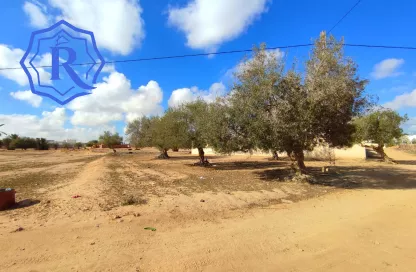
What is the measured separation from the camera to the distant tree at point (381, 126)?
74.4 feet

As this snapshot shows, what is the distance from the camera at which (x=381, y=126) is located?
2297 cm

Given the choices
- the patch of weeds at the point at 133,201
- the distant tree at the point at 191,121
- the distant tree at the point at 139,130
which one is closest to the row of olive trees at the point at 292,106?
the patch of weeds at the point at 133,201

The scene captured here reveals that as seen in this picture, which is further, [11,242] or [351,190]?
[351,190]

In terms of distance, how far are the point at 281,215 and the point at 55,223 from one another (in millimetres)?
5406

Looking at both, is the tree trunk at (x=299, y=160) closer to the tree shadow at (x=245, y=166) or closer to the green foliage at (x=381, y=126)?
the tree shadow at (x=245, y=166)

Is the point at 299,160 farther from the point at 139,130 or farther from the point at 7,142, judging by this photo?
the point at 7,142

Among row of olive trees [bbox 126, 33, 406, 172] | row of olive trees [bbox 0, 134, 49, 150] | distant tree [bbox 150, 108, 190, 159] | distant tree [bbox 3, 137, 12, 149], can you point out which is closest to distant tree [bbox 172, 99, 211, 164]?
distant tree [bbox 150, 108, 190, 159]

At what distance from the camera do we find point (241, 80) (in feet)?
41.0

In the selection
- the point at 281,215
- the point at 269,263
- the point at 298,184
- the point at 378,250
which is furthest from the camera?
the point at 298,184

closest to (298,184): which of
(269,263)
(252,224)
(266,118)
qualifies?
(266,118)

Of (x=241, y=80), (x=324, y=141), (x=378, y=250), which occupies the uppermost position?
(x=241, y=80)

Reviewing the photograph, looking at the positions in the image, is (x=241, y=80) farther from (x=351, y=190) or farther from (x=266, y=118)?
(x=351, y=190)

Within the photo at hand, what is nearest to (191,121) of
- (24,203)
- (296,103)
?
(296,103)

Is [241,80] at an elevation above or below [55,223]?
above
